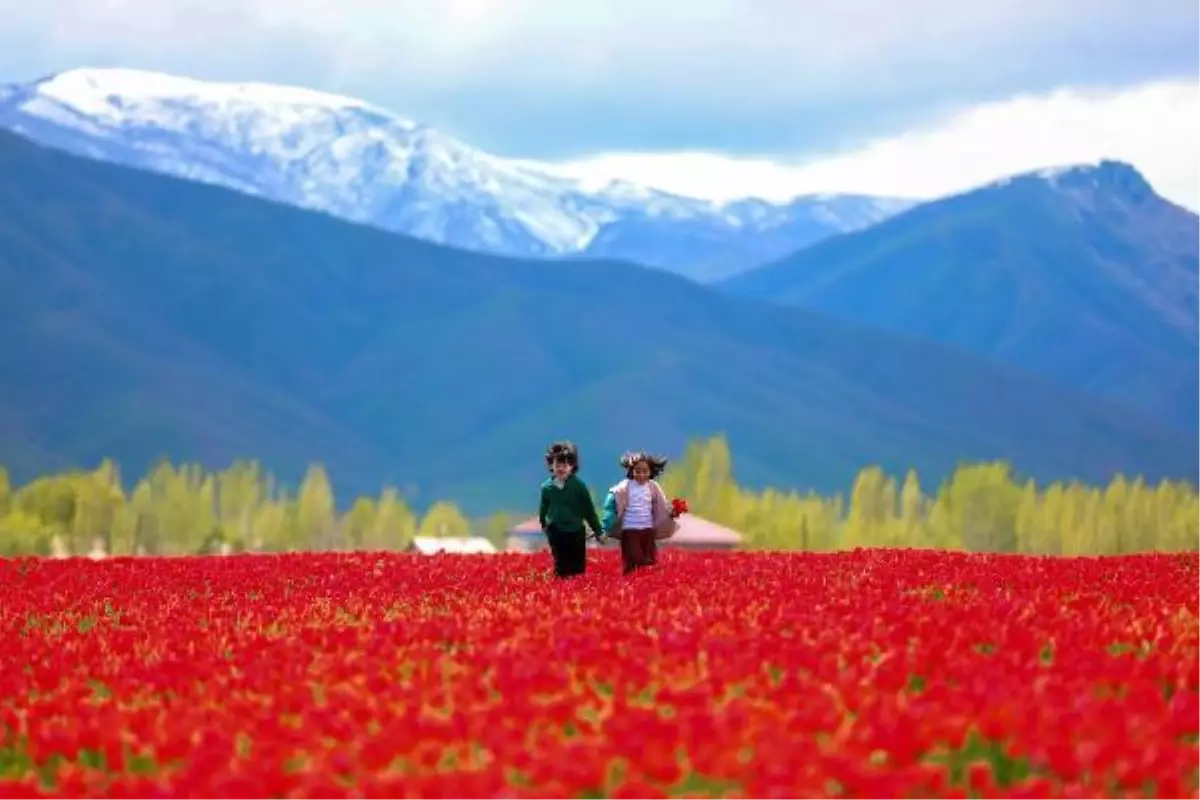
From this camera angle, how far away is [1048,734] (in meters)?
10.6

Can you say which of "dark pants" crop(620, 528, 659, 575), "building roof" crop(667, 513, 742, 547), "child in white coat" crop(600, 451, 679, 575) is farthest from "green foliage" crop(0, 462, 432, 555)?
"child in white coat" crop(600, 451, 679, 575)

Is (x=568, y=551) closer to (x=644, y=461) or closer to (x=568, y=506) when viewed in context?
(x=568, y=506)

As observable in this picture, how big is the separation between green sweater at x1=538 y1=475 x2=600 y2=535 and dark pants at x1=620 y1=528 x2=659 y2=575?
0.90 m

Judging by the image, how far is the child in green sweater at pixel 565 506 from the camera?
26.0 m

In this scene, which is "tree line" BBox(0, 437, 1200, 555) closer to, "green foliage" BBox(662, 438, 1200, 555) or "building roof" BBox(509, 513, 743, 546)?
"green foliage" BBox(662, 438, 1200, 555)

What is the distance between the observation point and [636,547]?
2712cm

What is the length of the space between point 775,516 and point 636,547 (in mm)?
119557

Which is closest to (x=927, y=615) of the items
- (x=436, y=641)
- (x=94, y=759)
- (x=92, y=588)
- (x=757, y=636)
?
(x=757, y=636)

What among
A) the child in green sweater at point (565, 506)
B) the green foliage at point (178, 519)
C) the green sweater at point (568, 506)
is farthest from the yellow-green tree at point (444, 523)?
the green sweater at point (568, 506)

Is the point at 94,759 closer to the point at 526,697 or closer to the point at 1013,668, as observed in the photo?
the point at 526,697

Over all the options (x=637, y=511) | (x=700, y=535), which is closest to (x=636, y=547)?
(x=637, y=511)

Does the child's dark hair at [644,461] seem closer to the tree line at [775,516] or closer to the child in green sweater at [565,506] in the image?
the child in green sweater at [565,506]

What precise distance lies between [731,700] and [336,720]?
2508 mm

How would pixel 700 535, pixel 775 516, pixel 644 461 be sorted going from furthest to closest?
1. pixel 775 516
2. pixel 700 535
3. pixel 644 461
